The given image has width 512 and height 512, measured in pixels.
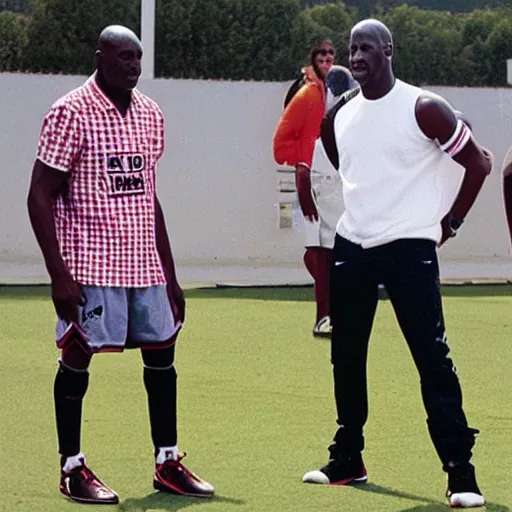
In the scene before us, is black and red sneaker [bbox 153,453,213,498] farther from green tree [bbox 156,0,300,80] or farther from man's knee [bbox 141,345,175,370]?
green tree [bbox 156,0,300,80]

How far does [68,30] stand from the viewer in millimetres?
24750

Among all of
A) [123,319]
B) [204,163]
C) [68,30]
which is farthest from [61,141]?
[68,30]

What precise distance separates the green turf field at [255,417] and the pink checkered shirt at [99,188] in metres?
0.88

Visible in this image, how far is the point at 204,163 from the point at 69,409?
9.56 meters

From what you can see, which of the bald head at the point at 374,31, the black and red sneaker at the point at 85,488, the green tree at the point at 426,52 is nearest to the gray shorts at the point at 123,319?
the black and red sneaker at the point at 85,488

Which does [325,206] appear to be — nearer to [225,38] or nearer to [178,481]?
[178,481]

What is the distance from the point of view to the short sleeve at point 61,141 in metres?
6.05

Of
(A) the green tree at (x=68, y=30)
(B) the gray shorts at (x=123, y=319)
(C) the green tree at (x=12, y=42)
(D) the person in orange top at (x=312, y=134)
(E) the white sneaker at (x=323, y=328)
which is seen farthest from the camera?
(C) the green tree at (x=12, y=42)

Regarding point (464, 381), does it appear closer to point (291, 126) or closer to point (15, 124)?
point (291, 126)

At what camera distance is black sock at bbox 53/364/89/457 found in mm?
6195

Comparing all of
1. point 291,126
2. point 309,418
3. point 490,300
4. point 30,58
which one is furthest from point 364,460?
point 30,58

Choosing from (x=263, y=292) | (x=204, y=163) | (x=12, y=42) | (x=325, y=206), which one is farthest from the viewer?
(x=12, y=42)

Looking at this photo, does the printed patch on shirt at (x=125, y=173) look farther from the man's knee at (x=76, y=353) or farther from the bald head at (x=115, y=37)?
the man's knee at (x=76, y=353)

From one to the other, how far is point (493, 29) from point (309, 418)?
2746 centimetres
